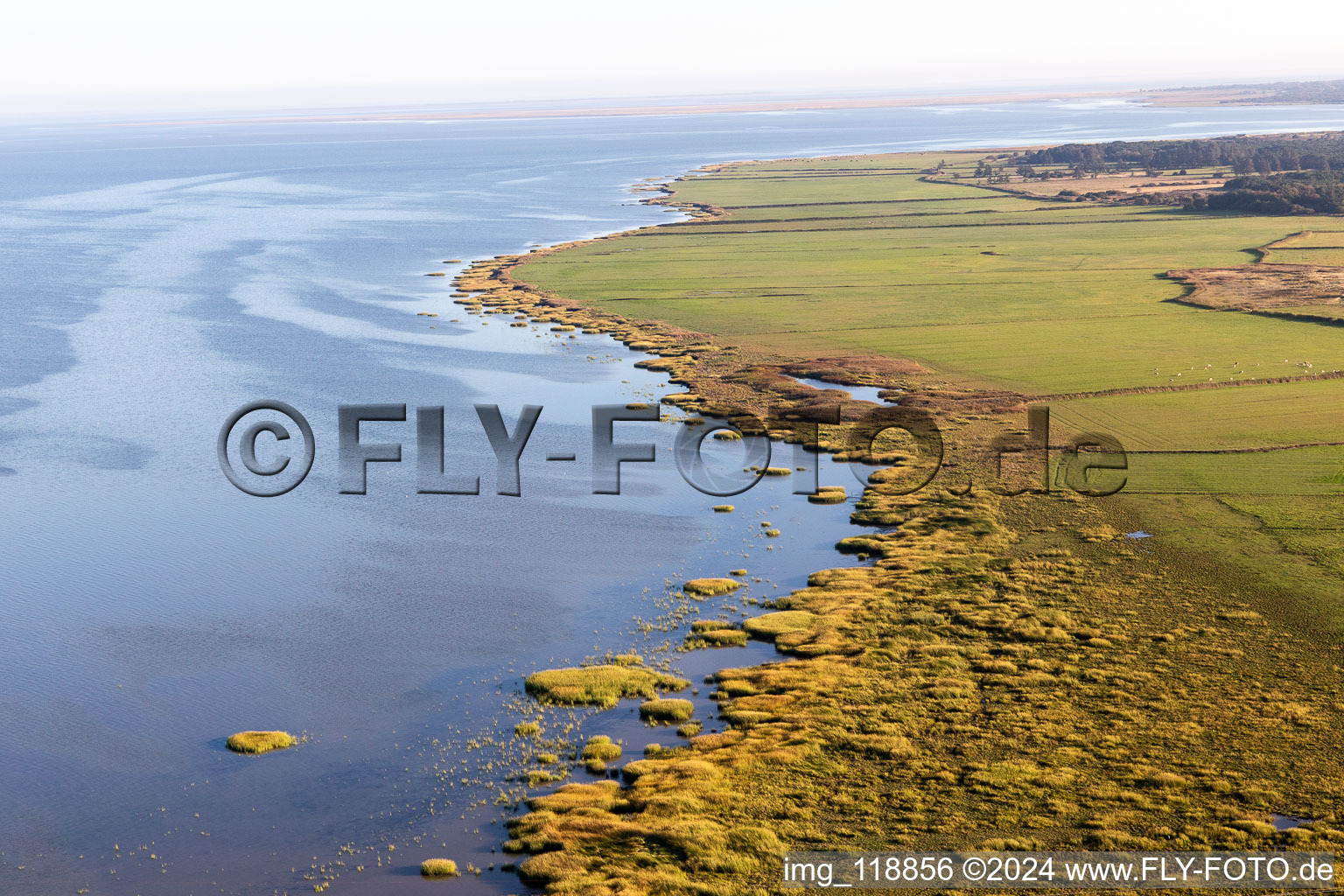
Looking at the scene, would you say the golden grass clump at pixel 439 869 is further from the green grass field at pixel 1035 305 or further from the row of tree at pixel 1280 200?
the row of tree at pixel 1280 200

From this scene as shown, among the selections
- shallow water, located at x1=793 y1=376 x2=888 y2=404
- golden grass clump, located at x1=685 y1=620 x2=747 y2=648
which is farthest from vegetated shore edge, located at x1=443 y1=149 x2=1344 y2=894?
shallow water, located at x1=793 y1=376 x2=888 y2=404

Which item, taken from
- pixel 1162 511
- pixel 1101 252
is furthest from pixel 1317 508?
pixel 1101 252

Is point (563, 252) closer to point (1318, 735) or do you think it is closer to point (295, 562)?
point (295, 562)

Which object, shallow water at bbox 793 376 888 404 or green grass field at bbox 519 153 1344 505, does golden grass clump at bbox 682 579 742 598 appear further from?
shallow water at bbox 793 376 888 404

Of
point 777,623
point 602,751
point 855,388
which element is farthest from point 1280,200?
point 602,751

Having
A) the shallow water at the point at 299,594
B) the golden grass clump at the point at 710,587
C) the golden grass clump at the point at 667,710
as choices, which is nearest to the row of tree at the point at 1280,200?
the shallow water at the point at 299,594

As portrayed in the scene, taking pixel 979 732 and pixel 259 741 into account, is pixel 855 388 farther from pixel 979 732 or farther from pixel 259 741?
pixel 259 741
